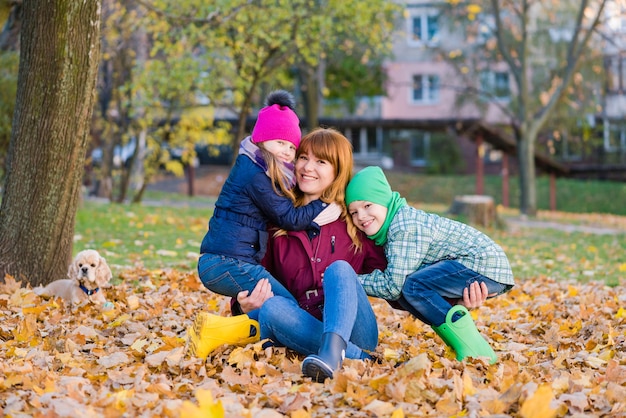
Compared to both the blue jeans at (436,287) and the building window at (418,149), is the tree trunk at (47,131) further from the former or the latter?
the building window at (418,149)

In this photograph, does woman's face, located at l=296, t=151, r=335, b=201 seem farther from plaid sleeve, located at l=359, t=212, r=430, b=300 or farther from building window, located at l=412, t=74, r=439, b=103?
building window, located at l=412, t=74, r=439, b=103

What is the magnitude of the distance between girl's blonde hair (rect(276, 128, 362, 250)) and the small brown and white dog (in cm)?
206

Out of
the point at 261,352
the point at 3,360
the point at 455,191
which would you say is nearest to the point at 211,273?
the point at 261,352

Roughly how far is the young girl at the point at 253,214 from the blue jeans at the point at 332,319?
→ 23cm

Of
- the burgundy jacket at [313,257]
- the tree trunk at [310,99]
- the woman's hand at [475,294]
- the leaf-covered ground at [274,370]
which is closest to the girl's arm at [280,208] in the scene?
the burgundy jacket at [313,257]

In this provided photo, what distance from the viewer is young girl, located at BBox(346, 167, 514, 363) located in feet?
14.8

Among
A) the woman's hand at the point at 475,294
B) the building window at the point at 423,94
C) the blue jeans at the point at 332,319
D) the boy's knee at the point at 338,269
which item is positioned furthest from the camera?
the building window at the point at 423,94

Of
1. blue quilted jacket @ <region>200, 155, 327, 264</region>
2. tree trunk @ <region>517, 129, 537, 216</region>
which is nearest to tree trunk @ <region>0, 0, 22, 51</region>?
blue quilted jacket @ <region>200, 155, 327, 264</region>

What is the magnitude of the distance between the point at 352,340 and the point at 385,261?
0.55 metres

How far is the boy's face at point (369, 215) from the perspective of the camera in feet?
15.1

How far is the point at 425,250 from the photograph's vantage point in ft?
15.1

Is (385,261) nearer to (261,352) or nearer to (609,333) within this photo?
(261,352)

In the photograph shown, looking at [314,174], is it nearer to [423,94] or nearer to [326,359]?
A: [326,359]

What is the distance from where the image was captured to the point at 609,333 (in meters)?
5.25
